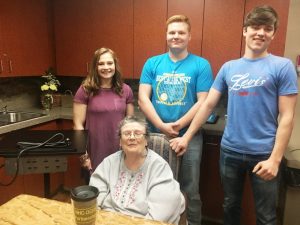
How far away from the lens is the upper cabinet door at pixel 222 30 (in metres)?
2.24

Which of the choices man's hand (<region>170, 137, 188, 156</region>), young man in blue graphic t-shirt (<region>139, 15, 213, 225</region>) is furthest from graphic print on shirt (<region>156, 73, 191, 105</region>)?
man's hand (<region>170, 137, 188, 156</region>)

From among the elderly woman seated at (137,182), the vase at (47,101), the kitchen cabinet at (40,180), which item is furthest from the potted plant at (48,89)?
the elderly woman seated at (137,182)

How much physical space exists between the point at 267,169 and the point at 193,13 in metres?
1.46

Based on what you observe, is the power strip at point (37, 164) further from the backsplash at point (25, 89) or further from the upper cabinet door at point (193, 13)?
the backsplash at point (25, 89)

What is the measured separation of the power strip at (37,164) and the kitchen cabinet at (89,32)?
1434mm

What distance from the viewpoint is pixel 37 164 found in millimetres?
1382

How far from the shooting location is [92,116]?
1.94 m

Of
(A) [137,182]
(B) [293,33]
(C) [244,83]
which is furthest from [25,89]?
(B) [293,33]

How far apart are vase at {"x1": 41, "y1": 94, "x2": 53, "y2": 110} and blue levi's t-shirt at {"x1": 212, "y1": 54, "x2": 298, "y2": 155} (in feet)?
6.51

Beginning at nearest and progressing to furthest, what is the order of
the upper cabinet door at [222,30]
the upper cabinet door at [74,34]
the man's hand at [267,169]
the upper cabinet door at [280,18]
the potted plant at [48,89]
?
the man's hand at [267,169], the upper cabinet door at [280,18], the upper cabinet door at [222,30], the upper cabinet door at [74,34], the potted plant at [48,89]

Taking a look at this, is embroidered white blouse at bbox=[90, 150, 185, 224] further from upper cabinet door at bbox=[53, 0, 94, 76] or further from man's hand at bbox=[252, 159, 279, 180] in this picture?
upper cabinet door at bbox=[53, 0, 94, 76]

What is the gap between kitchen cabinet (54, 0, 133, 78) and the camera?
2.61 metres

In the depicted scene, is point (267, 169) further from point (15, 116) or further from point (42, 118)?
point (15, 116)

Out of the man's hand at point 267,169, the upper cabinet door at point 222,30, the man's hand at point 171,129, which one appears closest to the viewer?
the man's hand at point 267,169
